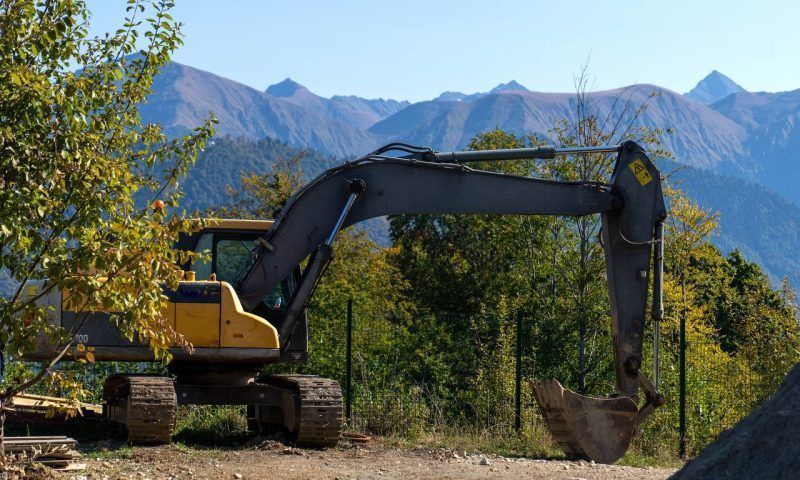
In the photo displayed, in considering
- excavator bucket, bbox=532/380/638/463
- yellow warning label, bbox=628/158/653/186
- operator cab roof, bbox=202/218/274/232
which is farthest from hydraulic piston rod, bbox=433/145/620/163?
excavator bucket, bbox=532/380/638/463

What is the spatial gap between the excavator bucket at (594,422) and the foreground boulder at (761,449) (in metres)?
4.72

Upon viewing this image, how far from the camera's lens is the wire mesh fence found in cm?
1568

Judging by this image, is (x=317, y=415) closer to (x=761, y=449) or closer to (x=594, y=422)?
(x=594, y=422)

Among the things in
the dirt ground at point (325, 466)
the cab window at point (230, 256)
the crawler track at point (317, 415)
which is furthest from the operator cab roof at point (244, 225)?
the dirt ground at point (325, 466)

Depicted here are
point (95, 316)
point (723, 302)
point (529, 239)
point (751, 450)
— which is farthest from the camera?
point (723, 302)

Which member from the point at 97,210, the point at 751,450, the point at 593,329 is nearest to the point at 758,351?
the point at 593,329

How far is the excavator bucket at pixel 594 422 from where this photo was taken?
12.9 m

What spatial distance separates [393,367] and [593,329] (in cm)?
345

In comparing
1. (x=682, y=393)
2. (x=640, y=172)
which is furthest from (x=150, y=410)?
(x=682, y=393)

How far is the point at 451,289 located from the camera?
3781 centimetres

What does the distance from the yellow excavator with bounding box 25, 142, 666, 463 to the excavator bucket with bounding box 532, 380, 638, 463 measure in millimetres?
16

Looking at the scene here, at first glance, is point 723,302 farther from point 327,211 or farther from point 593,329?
point 327,211

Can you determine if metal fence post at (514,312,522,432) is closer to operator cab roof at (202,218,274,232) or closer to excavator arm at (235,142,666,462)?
excavator arm at (235,142,666,462)

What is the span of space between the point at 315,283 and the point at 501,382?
4.55 meters
